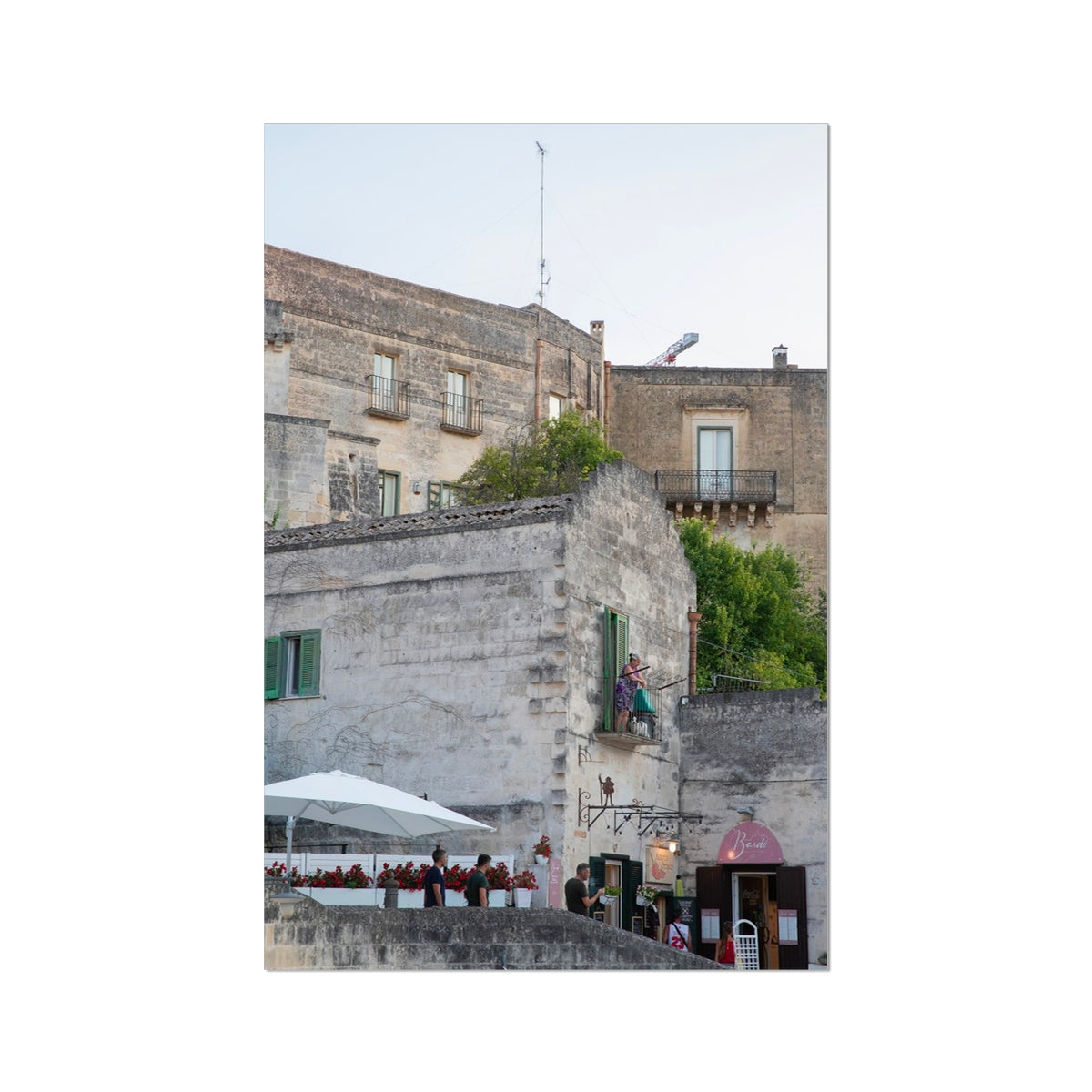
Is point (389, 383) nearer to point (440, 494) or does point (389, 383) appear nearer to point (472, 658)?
point (440, 494)


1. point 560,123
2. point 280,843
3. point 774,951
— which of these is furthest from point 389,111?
point 774,951

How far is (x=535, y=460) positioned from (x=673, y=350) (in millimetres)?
3000

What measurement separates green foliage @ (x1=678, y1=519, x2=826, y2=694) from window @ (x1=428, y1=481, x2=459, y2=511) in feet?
11.4

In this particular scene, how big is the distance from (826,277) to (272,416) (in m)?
12.2

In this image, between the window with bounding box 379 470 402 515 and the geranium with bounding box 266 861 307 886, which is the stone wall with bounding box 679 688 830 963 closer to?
the geranium with bounding box 266 861 307 886

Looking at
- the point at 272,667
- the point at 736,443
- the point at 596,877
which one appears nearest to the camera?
the point at 596,877

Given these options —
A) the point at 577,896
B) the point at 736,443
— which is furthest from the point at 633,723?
the point at 736,443

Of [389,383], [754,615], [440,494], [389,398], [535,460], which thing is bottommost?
[754,615]

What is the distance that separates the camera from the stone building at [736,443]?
87.8 feet

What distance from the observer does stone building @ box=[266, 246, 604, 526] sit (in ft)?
76.0

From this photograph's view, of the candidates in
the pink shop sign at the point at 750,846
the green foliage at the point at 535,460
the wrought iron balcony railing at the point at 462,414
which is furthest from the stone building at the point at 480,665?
the wrought iron balcony railing at the point at 462,414

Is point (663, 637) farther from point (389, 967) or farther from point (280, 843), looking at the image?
point (389, 967)

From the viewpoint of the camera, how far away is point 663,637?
17719 mm

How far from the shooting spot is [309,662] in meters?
16.2
